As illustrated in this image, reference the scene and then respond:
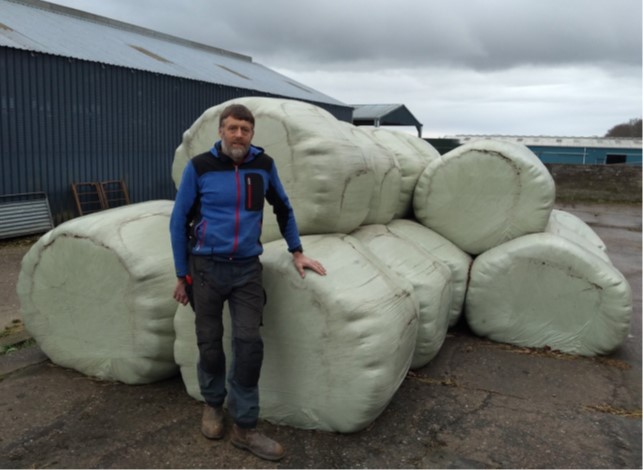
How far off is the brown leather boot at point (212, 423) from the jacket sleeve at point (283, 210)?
873mm

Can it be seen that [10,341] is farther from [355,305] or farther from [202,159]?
[355,305]

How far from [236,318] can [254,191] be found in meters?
0.59

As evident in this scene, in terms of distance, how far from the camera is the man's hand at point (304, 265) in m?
2.73

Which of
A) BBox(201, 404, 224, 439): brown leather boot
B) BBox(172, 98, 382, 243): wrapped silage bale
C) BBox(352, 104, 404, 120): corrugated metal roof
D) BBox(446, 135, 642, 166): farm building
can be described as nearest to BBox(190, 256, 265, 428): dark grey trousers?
BBox(201, 404, 224, 439): brown leather boot

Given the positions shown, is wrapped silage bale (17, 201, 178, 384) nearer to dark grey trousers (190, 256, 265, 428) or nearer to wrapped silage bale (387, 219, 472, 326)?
dark grey trousers (190, 256, 265, 428)

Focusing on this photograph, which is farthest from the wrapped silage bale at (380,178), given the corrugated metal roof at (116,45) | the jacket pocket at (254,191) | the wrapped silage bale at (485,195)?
the corrugated metal roof at (116,45)

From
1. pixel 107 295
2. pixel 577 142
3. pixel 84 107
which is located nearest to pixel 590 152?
pixel 577 142

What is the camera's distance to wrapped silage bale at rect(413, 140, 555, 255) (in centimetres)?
415

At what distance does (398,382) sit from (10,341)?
9.65 feet

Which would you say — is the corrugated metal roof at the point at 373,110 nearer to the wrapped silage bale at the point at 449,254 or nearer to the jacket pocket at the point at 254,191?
the wrapped silage bale at the point at 449,254

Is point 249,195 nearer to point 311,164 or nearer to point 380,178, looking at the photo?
point 311,164

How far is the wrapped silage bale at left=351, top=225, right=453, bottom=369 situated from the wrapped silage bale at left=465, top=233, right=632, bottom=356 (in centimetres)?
50

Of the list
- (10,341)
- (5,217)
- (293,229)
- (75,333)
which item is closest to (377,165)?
(293,229)

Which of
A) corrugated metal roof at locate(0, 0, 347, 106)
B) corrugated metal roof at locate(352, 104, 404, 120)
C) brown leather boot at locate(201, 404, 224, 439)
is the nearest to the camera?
brown leather boot at locate(201, 404, 224, 439)
